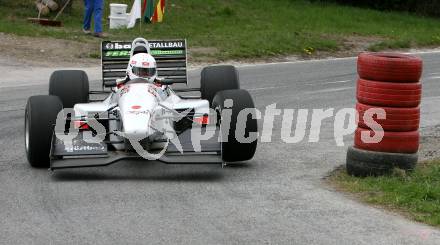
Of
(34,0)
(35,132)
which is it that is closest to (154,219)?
(35,132)

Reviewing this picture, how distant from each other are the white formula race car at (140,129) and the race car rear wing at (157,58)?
1.64 m

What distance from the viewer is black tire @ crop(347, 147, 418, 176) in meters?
9.65

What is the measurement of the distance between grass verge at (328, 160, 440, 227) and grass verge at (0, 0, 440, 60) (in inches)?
494

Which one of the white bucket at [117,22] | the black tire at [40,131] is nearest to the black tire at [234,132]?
the black tire at [40,131]

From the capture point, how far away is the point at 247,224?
25.9ft

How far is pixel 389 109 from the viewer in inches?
376

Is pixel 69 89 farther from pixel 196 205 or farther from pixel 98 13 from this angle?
pixel 98 13

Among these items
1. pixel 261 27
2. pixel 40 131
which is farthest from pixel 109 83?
pixel 261 27

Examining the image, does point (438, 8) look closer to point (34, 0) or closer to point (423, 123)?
point (34, 0)

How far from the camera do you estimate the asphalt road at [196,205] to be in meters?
7.54

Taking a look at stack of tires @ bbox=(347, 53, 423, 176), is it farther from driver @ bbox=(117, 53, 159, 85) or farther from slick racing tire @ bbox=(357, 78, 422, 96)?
driver @ bbox=(117, 53, 159, 85)

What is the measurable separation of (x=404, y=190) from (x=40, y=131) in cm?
373

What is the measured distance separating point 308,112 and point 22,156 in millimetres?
5446

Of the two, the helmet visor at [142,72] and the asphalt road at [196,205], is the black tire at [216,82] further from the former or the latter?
the helmet visor at [142,72]
